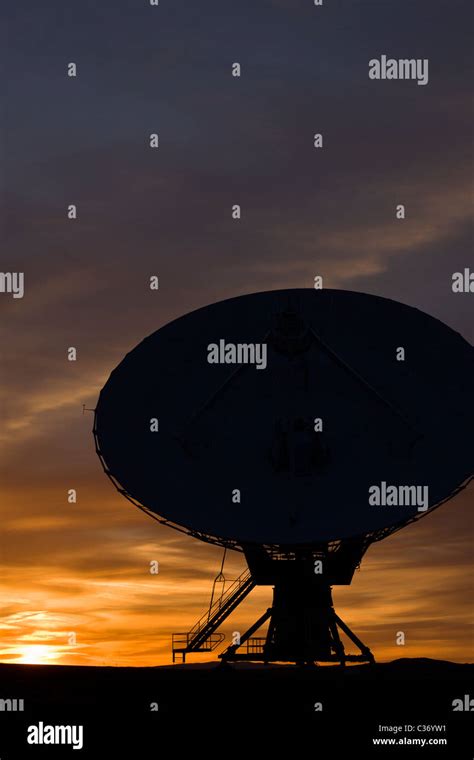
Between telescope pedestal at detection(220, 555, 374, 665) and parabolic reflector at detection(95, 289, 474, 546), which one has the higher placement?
parabolic reflector at detection(95, 289, 474, 546)

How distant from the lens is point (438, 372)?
5831 centimetres

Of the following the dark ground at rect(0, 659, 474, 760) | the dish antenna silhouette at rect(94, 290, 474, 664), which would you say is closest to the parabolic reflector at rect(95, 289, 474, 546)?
the dish antenna silhouette at rect(94, 290, 474, 664)

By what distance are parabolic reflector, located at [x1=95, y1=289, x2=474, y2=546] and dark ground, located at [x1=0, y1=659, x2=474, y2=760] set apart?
5992mm

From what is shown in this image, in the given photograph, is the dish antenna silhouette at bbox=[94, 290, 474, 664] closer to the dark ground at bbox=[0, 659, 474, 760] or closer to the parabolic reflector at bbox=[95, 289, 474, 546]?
the parabolic reflector at bbox=[95, 289, 474, 546]

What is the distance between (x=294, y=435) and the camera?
56.8m

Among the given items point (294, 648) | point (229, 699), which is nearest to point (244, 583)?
point (294, 648)

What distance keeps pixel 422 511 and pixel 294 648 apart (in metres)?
10.3

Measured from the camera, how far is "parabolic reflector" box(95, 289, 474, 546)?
2153 inches

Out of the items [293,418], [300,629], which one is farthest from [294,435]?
[300,629]

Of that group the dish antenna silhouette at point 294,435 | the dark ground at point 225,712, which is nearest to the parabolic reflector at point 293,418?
the dish antenna silhouette at point 294,435

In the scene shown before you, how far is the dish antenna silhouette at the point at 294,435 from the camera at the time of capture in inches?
2153

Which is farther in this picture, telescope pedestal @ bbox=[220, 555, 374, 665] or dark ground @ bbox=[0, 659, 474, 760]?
telescope pedestal @ bbox=[220, 555, 374, 665]

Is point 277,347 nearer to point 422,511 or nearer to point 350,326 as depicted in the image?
point 350,326

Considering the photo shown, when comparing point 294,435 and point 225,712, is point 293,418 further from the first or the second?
point 225,712
